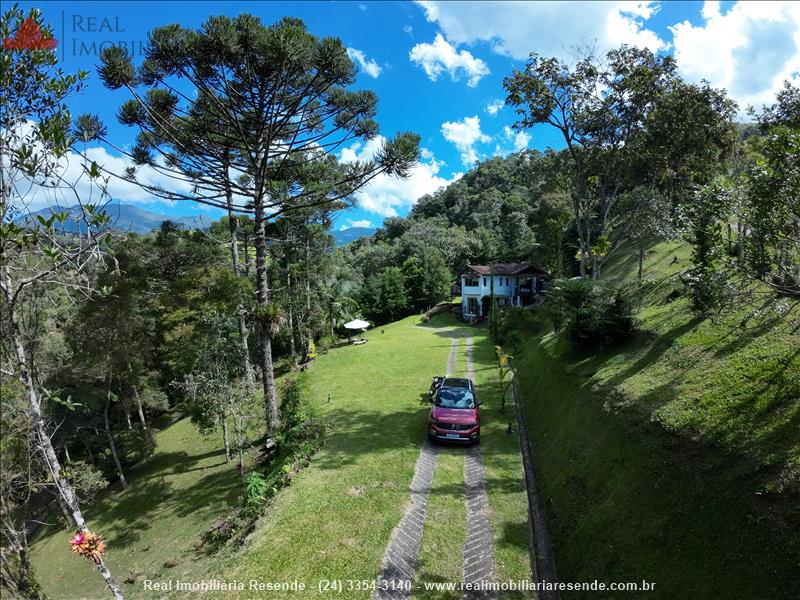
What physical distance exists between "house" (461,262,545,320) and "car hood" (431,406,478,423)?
30535mm

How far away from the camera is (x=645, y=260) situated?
2755cm

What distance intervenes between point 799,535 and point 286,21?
14337 mm

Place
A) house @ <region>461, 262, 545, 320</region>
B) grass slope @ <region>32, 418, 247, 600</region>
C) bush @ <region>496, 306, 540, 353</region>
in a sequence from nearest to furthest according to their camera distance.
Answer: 1. grass slope @ <region>32, 418, 247, 600</region>
2. bush @ <region>496, 306, 540, 353</region>
3. house @ <region>461, 262, 545, 320</region>

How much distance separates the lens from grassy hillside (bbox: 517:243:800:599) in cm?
522

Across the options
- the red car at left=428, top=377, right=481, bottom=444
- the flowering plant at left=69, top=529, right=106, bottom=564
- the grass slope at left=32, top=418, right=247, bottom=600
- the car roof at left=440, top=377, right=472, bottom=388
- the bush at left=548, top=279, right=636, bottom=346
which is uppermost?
the bush at left=548, top=279, right=636, bottom=346

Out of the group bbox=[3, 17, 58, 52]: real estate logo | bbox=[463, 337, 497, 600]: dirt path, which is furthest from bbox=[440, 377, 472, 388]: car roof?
bbox=[3, 17, 58, 52]: real estate logo

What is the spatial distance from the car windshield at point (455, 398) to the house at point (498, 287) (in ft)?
97.4

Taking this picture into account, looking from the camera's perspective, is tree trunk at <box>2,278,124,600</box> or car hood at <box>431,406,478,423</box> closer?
tree trunk at <box>2,278,124,600</box>

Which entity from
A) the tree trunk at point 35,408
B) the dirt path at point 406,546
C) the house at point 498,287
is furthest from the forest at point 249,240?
the house at point 498,287

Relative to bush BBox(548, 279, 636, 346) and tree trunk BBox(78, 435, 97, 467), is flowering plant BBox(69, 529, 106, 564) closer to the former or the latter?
bush BBox(548, 279, 636, 346)

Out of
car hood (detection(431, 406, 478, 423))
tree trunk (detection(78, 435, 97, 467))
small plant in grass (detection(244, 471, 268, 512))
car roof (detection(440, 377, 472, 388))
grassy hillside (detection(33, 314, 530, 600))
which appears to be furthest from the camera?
tree trunk (detection(78, 435, 97, 467))

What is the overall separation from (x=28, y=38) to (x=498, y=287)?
141 ft

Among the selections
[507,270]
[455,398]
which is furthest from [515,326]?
[455,398]

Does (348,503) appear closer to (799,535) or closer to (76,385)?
(799,535)
